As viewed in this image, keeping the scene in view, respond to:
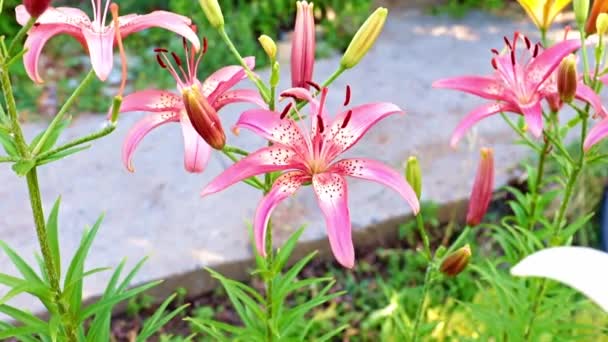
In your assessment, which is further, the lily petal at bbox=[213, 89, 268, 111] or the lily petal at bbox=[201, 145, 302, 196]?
the lily petal at bbox=[213, 89, 268, 111]

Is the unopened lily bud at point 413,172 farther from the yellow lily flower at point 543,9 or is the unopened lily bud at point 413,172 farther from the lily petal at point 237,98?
the yellow lily flower at point 543,9

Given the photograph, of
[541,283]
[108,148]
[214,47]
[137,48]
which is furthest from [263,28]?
[541,283]

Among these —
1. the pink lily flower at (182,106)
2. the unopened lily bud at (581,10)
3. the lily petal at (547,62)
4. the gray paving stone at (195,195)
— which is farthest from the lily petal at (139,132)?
the gray paving stone at (195,195)

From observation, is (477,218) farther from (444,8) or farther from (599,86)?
(444,8)

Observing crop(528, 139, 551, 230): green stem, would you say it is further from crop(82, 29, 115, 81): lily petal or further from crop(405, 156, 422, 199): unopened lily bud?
crop(82, 29, 115, 81): lily petal

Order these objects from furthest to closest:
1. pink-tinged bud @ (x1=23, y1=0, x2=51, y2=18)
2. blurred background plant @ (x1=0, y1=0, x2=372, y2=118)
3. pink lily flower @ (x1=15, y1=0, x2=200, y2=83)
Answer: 1. blurred background plant @ (x1=0, y1=0, x2=372, y2=118)
2. pink lily flower @ (x1=15, y1=0, x2=200, y2=83)
3. pink-tinged bud @ (x1=23, y1=0, x2=51, y2=18)

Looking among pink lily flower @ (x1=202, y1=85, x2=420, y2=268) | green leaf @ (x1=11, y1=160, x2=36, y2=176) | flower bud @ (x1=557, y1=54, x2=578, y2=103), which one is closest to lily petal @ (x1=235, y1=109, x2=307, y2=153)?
pink lily flower @ (x1=202, y1=85, x2=420, y2=268)
